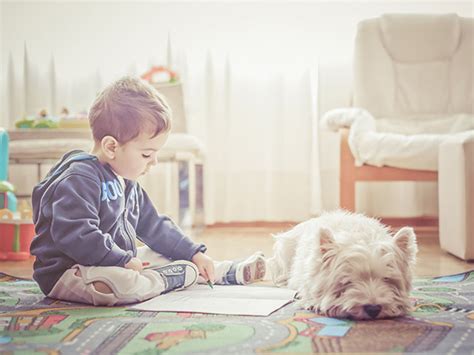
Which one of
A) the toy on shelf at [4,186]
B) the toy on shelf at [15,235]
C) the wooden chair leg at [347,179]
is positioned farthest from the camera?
the wooden chair leg at [347,179]

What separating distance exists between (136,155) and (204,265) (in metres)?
0.38

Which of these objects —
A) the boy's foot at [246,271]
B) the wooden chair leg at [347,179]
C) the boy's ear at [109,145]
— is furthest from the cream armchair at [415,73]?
the boy's ear at [109,145]

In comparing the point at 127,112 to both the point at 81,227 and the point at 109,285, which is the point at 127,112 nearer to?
the point at 81,227

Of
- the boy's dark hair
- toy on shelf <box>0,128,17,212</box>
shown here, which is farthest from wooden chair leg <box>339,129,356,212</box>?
the boy's dark hair

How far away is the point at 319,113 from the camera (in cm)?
423

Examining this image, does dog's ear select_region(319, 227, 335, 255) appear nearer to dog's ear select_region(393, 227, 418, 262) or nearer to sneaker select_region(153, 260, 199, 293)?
dog's ear select_region(393, 227, 418, 262)

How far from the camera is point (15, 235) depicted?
277 centimetres

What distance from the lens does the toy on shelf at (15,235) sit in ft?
9.06

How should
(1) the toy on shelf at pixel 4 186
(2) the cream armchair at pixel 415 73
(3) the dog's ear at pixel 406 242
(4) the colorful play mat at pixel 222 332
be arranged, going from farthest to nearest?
(2) the cream armchair at pixel 415 73 < (1) the toy on shelf at pixel 4 186 < (3) the dog's ear at pixel 406 242 < (4) the colorful play mat at pixel 222 332

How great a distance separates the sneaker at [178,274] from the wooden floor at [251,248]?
730 mm

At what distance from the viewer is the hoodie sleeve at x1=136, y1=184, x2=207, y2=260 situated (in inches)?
75.6

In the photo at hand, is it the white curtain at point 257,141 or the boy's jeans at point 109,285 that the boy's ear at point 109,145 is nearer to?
the boy's jeans at point 109,285

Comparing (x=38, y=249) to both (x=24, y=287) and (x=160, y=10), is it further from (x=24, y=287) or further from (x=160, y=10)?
(x=160, y=10)

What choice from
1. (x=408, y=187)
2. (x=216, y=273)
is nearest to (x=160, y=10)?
(x=408, y=187)
